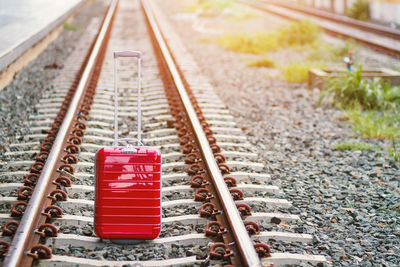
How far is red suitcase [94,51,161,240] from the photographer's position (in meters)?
3.60

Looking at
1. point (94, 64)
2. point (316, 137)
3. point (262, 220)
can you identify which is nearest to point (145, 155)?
point (262, 220)

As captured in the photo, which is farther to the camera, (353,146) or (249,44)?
(249,44)

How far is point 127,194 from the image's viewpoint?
12.0 ft

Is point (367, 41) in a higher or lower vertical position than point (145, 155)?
lower

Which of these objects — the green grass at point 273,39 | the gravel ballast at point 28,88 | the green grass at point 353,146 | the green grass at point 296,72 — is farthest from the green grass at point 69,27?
the green grass at point 353,146

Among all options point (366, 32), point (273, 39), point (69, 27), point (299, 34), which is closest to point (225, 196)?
point (273, 39)

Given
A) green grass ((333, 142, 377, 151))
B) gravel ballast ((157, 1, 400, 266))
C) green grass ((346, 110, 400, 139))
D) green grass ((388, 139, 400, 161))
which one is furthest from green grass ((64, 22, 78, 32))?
green grass ((388, 139, 400, 161))

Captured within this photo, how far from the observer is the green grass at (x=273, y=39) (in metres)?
13.3

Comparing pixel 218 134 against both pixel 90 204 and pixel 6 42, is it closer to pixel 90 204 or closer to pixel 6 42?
pixel 90 204

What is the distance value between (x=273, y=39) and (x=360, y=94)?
254 inches

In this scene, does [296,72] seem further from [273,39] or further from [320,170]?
[320,170]

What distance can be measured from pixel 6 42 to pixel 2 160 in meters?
5.02

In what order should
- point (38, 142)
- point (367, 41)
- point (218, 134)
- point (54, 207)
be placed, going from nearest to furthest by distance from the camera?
point (54, 207)
point (38, 142)
point (218, 134)
point (367, 41)

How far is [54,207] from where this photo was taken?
12.9 ft
